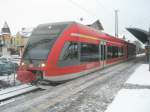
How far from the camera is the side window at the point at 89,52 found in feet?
49.7

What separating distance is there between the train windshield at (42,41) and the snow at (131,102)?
4270 mm

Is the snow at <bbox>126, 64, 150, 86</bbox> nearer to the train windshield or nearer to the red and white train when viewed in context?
the red and white train

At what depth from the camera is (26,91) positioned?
1136 centimetres

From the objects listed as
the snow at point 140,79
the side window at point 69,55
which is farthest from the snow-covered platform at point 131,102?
the side window at point 69,55

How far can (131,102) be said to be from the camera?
833cm

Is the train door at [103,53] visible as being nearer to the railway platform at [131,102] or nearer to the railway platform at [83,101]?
the railway platform at [83,101]

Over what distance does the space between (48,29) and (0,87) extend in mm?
3734

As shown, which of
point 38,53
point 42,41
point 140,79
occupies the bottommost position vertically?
point 140,79

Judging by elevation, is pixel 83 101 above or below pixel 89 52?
below

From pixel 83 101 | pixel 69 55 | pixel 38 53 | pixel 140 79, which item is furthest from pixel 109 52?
pixel 83 101

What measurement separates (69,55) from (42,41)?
4.94 ft

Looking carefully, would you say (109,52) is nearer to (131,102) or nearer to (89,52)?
(89,52)

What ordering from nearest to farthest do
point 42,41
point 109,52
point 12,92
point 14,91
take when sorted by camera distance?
1. point 12,92
2. point 14,91
3. point 42,41
4. point 109,52

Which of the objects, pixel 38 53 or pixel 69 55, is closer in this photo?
pixel 38 53
